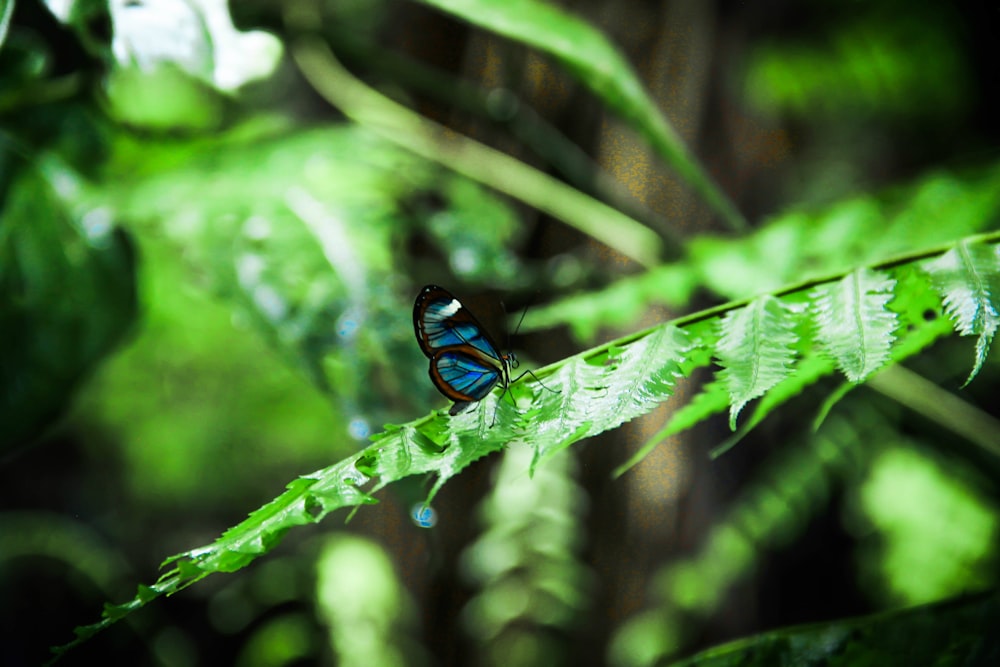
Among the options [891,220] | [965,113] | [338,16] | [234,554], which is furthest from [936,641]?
[338,16]

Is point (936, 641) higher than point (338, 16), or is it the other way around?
point (338, 16)

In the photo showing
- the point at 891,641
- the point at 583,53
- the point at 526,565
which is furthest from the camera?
the point at 526,565

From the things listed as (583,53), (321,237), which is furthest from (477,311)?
(583,53)

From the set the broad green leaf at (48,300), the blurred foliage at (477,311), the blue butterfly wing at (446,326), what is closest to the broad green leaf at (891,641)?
the blurred foliage at (477,311)

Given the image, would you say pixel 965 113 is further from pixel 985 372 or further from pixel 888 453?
pixel 888 453

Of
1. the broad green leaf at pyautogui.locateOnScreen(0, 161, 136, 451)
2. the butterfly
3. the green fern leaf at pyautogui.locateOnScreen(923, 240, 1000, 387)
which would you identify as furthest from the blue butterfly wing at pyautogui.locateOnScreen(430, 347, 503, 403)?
the broad green leaf at pyautogui.locateOnScreen(0, 161, 136, 451)

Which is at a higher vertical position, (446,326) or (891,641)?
(446,326)

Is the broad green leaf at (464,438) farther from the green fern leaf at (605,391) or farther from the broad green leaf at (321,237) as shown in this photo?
the broad green leaf at (321,237)

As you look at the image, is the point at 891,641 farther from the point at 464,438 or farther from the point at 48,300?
the point at 48,300
